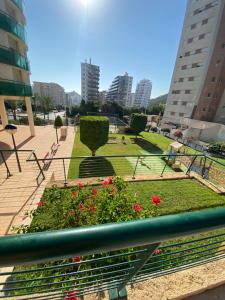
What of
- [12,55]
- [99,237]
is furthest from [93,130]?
[99,237]

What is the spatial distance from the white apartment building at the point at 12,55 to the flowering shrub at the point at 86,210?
1140cm

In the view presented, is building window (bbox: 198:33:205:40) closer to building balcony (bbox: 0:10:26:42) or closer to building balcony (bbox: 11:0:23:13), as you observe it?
building balcony (bbox: 11:0:23:13)

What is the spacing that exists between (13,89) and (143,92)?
129m

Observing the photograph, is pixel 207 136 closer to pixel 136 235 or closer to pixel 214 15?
pixel 214 15

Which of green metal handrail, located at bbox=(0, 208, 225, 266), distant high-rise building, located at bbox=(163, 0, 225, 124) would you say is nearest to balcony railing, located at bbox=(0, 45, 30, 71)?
green metal handrail, located at bbox=(0, 208, 225, 266)

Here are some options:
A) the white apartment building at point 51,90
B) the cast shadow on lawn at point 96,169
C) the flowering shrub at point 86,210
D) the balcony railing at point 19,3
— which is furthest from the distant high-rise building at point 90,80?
the flowering shrub at point 86,210

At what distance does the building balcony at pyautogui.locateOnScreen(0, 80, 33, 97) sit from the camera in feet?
37.7

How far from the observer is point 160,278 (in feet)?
5.27

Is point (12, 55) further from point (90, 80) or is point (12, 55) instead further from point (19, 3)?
point (90, 80)

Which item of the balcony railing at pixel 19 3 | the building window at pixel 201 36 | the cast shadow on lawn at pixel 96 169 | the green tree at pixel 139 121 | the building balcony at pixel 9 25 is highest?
the building window at pixel 201 36

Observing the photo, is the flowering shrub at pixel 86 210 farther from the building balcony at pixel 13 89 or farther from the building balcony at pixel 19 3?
the building balcony at pixel 19 3

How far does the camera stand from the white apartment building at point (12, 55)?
1148 cm

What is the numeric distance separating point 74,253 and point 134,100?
139m

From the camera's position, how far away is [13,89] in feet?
40.8
